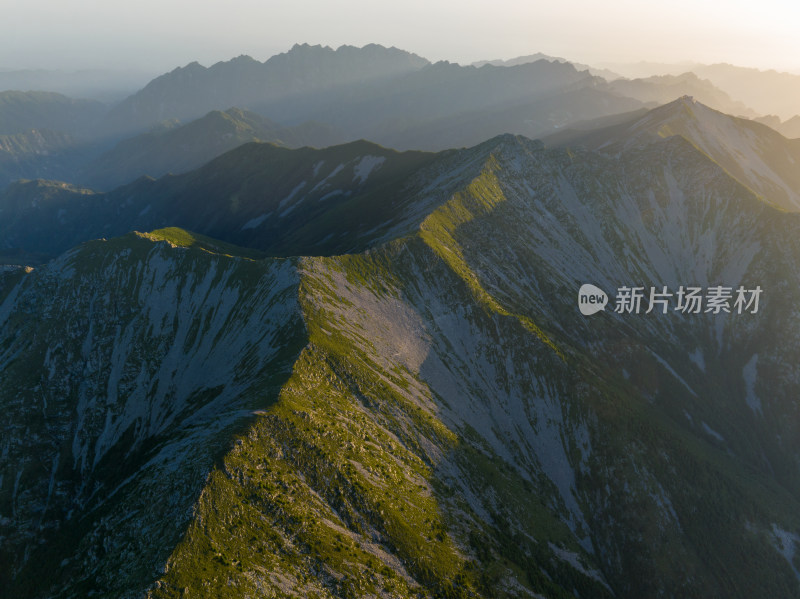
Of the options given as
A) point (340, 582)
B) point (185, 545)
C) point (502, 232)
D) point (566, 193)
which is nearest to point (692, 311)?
point (566, 193)

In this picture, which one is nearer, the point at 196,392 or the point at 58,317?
the point at 196,392

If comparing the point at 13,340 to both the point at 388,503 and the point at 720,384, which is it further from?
the point at 720,384

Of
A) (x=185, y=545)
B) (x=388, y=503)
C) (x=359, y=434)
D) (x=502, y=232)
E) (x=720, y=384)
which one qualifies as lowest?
(x=720, y=384)

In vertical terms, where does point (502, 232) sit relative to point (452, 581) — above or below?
above

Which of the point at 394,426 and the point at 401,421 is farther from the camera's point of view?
the point at 401,421

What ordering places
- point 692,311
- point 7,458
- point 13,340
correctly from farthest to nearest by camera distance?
point 692,311, point 13,340, point 7,458

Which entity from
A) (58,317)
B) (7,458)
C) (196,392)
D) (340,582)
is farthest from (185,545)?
(58,317)

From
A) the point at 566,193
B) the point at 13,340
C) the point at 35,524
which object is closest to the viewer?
the point at 35,524
